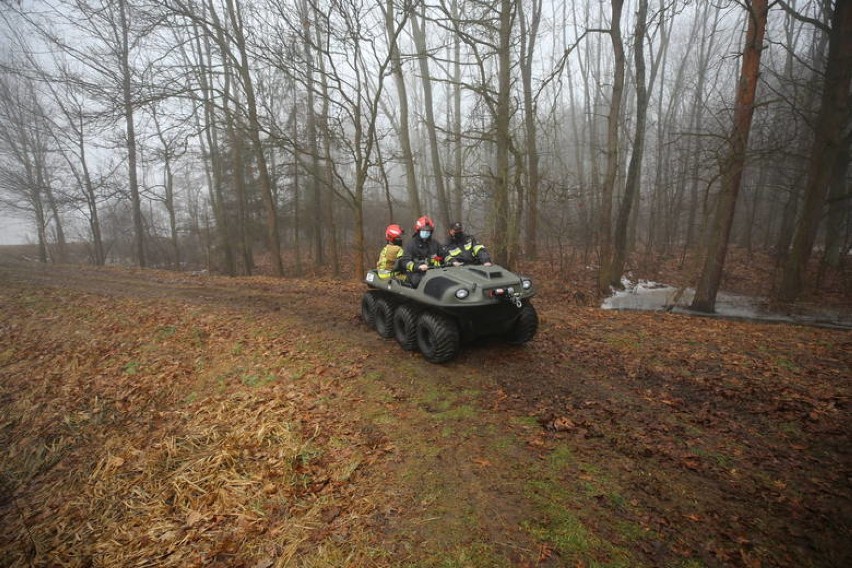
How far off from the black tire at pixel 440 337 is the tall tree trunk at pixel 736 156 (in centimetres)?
690

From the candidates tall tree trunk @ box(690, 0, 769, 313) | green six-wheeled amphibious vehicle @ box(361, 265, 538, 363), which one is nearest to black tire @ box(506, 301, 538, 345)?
green six-wheeled amphibious vehicle @ box(361, 265, 538, 363)

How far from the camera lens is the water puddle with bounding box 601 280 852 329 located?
24.8 feet

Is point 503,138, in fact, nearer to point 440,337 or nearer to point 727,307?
point 440,337

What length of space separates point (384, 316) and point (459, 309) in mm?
1969

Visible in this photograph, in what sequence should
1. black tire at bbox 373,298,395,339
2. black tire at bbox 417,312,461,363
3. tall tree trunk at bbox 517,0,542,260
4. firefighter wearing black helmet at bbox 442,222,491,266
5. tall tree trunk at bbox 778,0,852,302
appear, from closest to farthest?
black tire at bbox 417,312,461,363 → firefighter wearing black helmet at bbox 442,222,491,266 → black tire at bbox 373,298,395,339 → tall tree trunk at bbox 778,0,852,302 → tall tree trunk at bbox 517,0,542,260

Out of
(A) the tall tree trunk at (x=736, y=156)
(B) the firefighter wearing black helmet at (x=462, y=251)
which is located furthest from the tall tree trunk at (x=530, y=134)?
(B) the firefighter wearing black helmet at (x=462, y=251)

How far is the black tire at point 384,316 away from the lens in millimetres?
5973

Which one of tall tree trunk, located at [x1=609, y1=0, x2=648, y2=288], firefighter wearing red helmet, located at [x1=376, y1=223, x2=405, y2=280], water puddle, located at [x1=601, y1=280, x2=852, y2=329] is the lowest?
water puddle, located at [x1=601, y1=280, x2=852, y2=329]

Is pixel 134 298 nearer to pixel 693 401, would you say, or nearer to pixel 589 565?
pixel 589 565

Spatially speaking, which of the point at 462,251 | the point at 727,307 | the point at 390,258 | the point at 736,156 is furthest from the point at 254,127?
the point at 727,307

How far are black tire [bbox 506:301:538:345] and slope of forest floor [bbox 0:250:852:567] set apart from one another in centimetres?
23

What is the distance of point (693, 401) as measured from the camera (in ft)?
13.2

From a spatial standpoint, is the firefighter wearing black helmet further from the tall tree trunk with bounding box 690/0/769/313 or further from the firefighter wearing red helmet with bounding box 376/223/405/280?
the tall tree trunk with bounding box 690/0/769/313

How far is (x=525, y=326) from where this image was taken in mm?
5121
